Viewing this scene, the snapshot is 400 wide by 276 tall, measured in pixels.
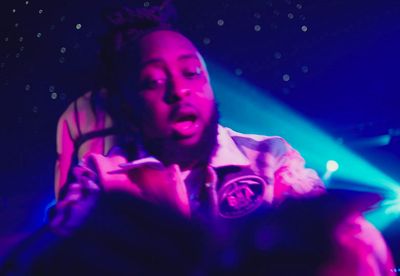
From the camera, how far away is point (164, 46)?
235 centimetres

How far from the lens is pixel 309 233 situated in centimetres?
222

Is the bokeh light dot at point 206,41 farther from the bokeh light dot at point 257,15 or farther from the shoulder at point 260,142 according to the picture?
the shoulder at point 260,142

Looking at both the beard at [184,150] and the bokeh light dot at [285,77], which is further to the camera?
the bokeh light dot at [285,77]

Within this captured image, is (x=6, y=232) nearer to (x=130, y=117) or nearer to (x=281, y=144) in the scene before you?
(x=130, y=117)

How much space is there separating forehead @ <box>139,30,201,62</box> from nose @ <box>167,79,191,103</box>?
0.48 ft

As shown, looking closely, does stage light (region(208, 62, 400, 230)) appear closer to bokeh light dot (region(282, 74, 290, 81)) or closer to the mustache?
bokeh light dot (region(282, 74, 290, 81))

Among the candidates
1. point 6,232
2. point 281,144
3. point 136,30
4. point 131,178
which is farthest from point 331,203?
point 6,232

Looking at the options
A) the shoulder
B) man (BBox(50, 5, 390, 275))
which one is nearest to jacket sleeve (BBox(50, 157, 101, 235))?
man (BBox(50, 5, 390, 275))

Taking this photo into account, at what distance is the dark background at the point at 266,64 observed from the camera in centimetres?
266

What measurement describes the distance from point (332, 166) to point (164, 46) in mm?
1107

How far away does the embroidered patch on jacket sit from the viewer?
221 centimetres

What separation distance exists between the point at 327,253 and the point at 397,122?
3.37ft

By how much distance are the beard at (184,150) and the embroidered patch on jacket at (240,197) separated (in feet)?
0.64

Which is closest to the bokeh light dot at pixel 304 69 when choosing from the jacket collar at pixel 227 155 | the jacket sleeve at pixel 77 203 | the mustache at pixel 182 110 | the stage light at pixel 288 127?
the stage light at pixel 288 127
